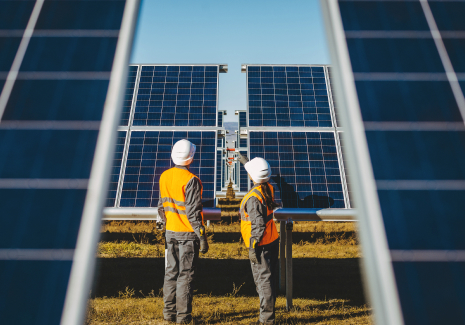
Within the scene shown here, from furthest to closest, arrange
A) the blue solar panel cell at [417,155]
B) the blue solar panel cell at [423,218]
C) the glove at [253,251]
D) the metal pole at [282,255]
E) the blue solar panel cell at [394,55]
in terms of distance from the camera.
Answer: the metal pole at [282,255], the glove at [253,251], the blue solar panel cell at [394,55], the blue solar panel cell at [417,155], the blue solar panel cell at [423,218]

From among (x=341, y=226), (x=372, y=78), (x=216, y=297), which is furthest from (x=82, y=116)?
(x=341, y=226)

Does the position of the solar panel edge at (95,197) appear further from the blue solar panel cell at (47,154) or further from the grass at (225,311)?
the grass at (225,311)

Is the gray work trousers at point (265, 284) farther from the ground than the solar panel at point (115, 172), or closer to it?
closer to it

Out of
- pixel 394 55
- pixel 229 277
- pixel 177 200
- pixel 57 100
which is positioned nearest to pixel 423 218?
pixel 394 55

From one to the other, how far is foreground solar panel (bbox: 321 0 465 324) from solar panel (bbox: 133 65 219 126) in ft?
17.8

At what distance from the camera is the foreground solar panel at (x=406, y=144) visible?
1.45 meters

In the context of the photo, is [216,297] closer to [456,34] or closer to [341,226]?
[456,34]

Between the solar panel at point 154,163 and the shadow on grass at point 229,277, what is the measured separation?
1.63m

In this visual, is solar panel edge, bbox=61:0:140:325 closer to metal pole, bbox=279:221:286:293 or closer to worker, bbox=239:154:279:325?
worker, bbox=239:154:279:325

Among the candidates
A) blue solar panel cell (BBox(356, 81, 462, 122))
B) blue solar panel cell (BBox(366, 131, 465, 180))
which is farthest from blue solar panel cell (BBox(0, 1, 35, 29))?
blue solar panel cell (BBox(366, 131, 465, 180))

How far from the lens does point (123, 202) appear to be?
5895mm

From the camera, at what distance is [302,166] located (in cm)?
637

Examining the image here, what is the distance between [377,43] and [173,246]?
3.44m

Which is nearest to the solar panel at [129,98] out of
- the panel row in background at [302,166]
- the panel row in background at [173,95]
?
the panel row in background at [173,95]
